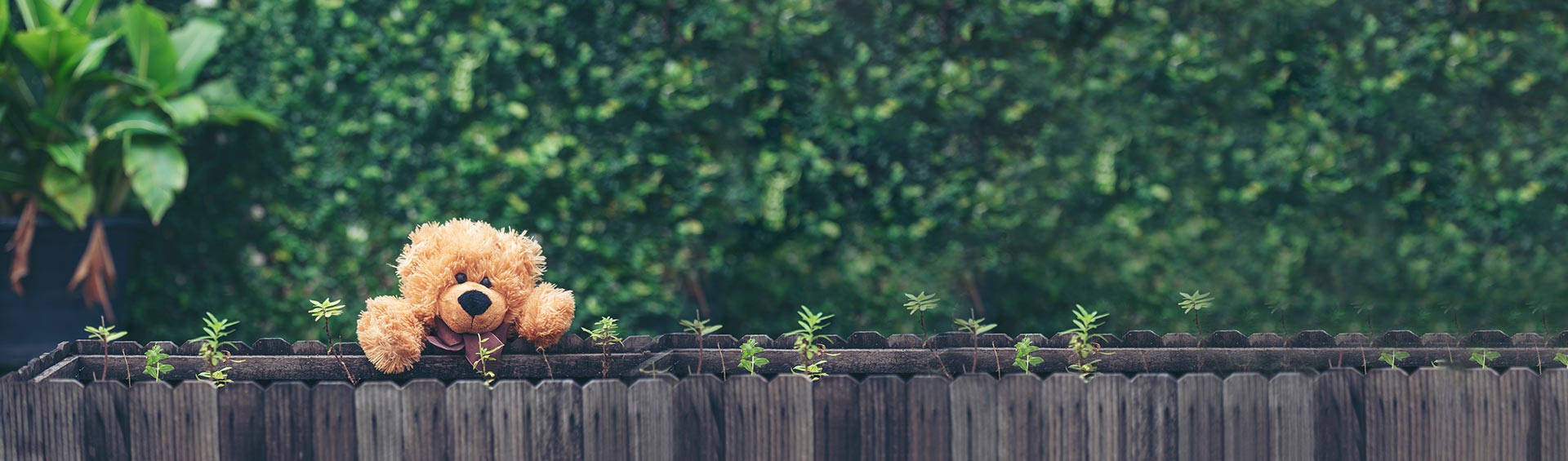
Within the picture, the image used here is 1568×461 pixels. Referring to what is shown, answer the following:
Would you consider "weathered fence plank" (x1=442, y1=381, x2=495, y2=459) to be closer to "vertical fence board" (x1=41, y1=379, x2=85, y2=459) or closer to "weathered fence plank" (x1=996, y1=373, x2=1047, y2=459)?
"vertical fence board" (x1=41, y1=379, x2=85, y2=459)

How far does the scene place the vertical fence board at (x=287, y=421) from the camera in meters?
2.05

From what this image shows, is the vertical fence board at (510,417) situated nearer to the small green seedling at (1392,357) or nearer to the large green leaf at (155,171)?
the small green seedling at (1392,357)

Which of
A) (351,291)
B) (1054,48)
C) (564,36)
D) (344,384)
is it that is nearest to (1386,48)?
(1054,48)

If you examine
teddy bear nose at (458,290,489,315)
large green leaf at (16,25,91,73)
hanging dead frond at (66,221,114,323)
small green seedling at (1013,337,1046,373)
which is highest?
large green leaf at (16,25,91,73)

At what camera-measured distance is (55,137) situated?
146 inches

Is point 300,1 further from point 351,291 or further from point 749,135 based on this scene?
point 749,135

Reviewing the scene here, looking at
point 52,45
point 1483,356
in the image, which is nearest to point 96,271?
point 52,45

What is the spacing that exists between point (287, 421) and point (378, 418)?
7.6 inches

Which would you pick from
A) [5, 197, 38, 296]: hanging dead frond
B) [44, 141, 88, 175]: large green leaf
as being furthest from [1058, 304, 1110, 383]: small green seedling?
[5, 197, 38, 296]: hanging dead frond

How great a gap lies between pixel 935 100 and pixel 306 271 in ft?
8.45

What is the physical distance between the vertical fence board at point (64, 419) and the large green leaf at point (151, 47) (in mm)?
2052

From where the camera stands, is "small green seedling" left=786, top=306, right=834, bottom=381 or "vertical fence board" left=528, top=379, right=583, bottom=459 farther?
"small green seedling" left=786, top=306, right=834, bottom=381

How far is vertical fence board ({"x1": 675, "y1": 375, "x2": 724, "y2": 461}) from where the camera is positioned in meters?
2.08

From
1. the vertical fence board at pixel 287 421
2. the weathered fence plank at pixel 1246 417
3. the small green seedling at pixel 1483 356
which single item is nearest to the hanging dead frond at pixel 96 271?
the vertical fence board at pixel 287 421
